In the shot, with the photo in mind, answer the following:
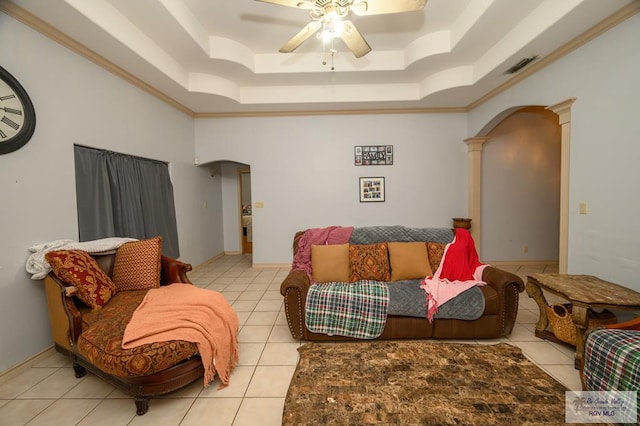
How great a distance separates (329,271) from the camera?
103 inches

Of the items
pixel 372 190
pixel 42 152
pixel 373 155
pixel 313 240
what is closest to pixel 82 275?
pixel 42 152

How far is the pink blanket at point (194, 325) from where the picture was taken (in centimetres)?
160

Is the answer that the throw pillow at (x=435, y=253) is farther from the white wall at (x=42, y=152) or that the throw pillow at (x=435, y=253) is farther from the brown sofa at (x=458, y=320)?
the white wall at (x=42, y=152)

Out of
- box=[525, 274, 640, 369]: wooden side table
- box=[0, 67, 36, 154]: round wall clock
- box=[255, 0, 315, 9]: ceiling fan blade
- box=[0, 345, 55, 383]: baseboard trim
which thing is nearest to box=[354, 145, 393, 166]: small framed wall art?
box=[255, 0, 315, 9]: ceiling fan blade

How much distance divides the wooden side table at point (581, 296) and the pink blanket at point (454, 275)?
1.60 feet

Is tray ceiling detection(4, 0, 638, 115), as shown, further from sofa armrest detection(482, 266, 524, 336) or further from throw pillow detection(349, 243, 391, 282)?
throw pillow detection(349, 243, 391, 282)

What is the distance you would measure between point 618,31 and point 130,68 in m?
4.78

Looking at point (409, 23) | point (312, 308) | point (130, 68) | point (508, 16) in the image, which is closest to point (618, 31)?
point (508, 16)

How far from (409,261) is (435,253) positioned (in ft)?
1.07

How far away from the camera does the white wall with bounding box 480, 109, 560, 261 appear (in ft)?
14.7

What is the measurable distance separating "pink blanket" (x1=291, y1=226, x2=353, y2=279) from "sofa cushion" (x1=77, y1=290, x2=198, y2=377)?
1321 mm

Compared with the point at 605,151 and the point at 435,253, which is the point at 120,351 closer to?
the point at 435,253

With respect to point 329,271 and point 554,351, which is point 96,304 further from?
point 554,351

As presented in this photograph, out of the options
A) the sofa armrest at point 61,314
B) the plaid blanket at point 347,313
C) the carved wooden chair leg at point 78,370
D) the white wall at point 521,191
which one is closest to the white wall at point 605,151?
the white wall at point 521,191
